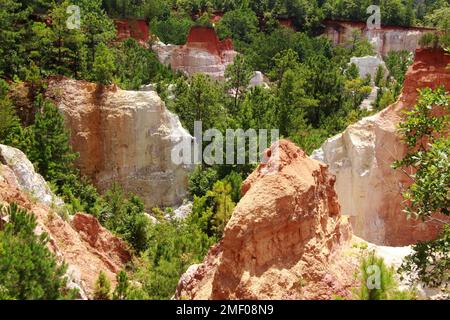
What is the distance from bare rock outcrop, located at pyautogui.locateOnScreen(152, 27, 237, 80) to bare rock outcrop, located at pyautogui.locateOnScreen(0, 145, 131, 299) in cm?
3487

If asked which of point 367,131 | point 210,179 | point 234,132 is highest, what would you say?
point 367,131

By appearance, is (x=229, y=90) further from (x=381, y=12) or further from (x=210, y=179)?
(x=381, y=12)

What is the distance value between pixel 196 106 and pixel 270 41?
1114 inches

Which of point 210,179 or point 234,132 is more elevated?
point 234,132

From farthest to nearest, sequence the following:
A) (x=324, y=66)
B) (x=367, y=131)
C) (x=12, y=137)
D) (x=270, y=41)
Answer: (x=270, y=41) → (x=324, y=66) → (x=12, y=137) → (x=367, y=131)

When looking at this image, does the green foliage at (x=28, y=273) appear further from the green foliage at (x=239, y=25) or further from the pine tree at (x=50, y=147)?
the green foliage at (x=239, y=25)

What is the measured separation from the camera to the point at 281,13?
81.7 meters

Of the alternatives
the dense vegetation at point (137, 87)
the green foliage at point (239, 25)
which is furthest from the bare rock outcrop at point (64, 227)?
the green foliage at point (239, 25)

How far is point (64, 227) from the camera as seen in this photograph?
2103 centimetres

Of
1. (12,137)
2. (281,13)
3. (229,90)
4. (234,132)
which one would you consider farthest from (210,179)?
(281,13)

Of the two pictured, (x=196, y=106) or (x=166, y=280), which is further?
(x=196, y=106)

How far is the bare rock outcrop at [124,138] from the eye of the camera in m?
32.4
